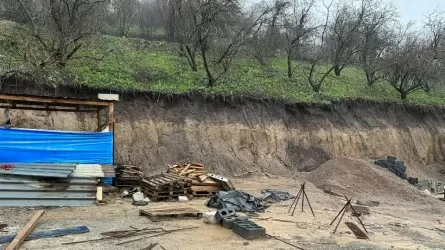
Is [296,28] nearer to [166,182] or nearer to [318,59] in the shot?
[318,59]

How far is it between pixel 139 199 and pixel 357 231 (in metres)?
7.05

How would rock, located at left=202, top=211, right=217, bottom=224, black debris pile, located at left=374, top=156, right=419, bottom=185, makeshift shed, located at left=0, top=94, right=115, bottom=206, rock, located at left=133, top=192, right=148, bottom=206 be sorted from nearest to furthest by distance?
1. rock, located at left=202, top=211, right=217, bottom=224
2. makeshift shed, located at left=0, top=94, right=115, bottom=206
3. rock, located at left=133, top=192, right=148, bottom=206
4. black debris pile, located at left=374, top=156, right=419, bottom=185

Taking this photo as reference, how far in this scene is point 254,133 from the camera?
74.2 ft

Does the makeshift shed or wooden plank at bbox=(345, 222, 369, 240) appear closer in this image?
wooden plank at bbox=(345, 222, 369, 240)

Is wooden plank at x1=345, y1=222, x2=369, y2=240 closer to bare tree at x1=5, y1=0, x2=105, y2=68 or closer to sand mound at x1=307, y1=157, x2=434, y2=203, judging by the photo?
sand mound at x1=307, y1=157, x2=434, y2=203

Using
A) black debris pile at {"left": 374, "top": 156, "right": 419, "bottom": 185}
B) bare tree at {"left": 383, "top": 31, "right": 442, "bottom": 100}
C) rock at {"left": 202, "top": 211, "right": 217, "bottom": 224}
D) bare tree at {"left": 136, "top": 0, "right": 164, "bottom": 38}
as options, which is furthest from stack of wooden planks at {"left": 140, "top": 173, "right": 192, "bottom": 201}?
bare tree at {"left": 136, "top": 0, "right": 164, "bottom": 38}

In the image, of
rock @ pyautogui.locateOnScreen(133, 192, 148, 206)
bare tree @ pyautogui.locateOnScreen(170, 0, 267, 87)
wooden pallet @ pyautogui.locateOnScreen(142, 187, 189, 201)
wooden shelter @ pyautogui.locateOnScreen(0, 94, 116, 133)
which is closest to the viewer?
rock @ pyautogui.locateOnScreen(133, 192, 148, 206)

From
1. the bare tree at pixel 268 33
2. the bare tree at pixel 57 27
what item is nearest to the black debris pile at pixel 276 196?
→ the bare tree at pixel 57 27

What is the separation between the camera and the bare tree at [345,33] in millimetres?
31250

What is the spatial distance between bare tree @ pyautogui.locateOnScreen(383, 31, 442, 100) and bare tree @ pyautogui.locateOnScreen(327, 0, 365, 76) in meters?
2.87

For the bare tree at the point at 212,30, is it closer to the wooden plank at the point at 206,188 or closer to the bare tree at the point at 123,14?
the bare tree at the point at 123,14

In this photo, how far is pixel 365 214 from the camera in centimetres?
1396

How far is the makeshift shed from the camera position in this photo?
12.5 m

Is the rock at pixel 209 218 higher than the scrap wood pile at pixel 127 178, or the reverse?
the scrap wood pile at pixel 127 178
